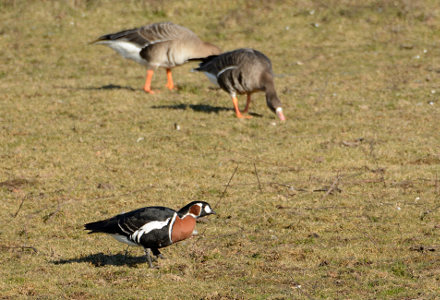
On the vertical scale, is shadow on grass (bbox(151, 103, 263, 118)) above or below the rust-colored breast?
below

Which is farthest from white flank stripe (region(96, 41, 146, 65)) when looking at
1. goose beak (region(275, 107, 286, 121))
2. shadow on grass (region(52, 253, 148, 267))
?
shadow on grass (region(52, 253, 148, 267))

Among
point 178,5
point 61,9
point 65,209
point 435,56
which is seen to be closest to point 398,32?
point 435,56

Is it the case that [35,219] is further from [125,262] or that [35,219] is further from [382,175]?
[382,175]

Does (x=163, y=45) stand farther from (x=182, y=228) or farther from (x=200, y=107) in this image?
(x=182, y=228)

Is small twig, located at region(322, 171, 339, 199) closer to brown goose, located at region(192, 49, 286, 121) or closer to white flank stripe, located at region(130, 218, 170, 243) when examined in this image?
white flank stripe, located at region(130, 218, 170, 243)

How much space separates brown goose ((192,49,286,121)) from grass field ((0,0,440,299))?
0.64m

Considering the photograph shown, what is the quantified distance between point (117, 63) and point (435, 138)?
11677 millimetres

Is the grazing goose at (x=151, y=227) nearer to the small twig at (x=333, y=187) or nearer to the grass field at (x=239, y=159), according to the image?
the grass field at (x=239, y=159)

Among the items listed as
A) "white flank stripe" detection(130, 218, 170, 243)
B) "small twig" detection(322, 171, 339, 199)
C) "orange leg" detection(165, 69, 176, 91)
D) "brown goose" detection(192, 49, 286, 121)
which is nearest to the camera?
"white flank stripe" detection(130, 218, 170, 243)

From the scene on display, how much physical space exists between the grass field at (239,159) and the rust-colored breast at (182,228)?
0.45 m

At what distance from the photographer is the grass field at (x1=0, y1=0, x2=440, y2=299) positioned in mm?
7723

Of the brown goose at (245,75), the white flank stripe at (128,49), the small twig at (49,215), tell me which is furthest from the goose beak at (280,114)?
the small twig at (49,215)

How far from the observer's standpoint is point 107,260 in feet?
26.7

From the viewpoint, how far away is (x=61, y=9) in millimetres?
26766
